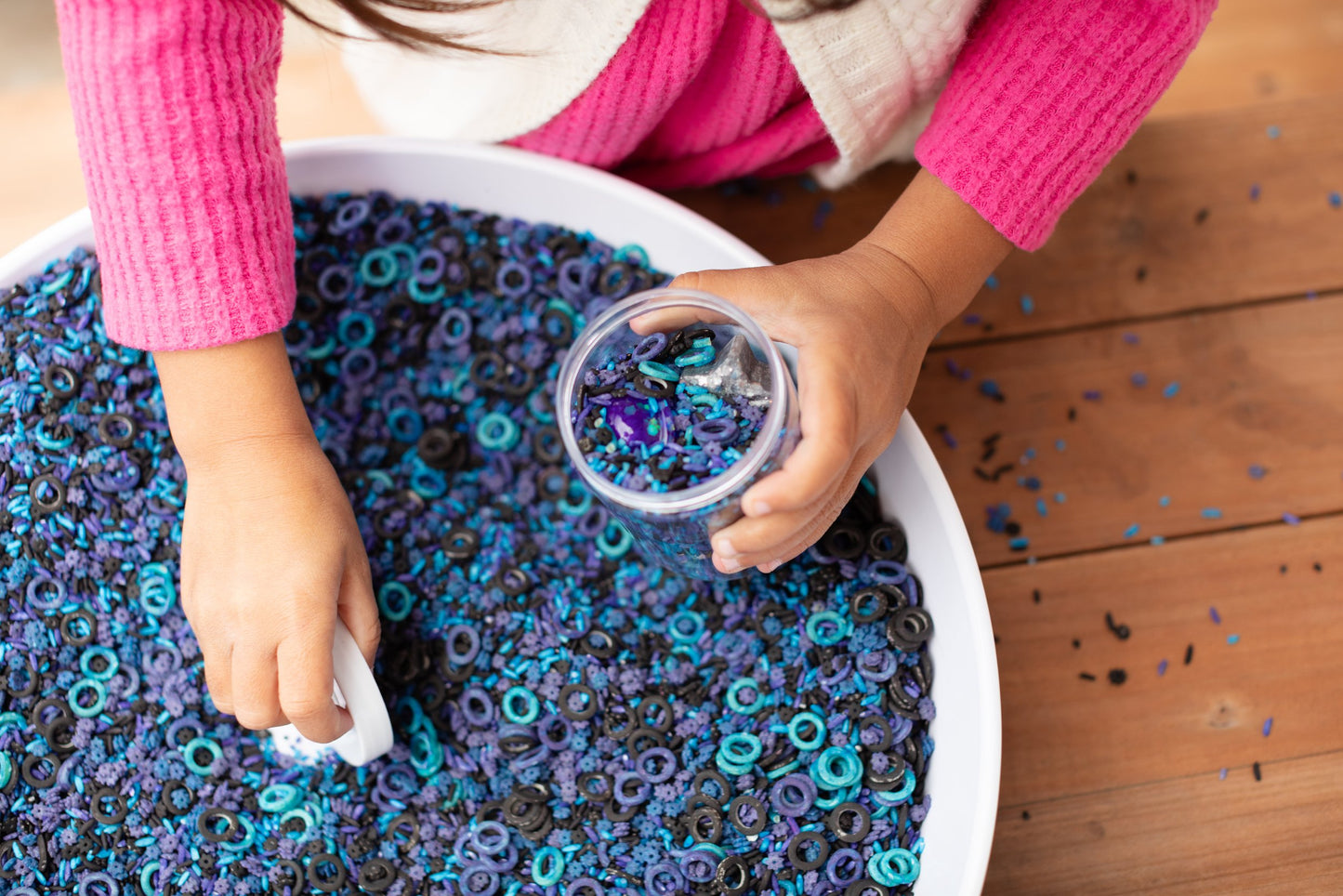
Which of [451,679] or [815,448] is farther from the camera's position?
[451,679]

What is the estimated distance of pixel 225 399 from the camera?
0.59 m

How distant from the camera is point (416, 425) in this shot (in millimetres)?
702

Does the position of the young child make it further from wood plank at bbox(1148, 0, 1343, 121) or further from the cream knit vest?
wood plank at bbox(1148, 0, 1343, 121)

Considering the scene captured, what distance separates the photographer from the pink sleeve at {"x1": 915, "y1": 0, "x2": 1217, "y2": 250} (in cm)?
58

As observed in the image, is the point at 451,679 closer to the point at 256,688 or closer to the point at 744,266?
the point at 256,688

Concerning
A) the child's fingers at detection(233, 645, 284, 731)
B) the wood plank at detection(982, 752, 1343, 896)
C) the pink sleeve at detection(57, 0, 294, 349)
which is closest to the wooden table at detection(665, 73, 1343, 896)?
the wood plank at detection(982, 752, 1343, 896)

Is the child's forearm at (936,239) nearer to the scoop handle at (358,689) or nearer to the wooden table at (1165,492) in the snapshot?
the wooden table at (1165,492)

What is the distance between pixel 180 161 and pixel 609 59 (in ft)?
0.83

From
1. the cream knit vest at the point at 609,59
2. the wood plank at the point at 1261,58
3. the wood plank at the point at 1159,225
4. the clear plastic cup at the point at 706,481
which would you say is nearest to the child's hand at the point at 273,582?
the clear plastic cup at the point at 706,481

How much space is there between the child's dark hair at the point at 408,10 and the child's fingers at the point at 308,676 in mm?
324

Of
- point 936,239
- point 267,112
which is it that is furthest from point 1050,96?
point 267,112

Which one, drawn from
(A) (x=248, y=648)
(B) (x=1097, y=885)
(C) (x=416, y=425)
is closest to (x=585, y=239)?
(C) (x=416, y=425)

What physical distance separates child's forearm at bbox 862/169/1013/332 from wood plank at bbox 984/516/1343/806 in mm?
250

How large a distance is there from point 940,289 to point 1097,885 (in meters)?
0.42
